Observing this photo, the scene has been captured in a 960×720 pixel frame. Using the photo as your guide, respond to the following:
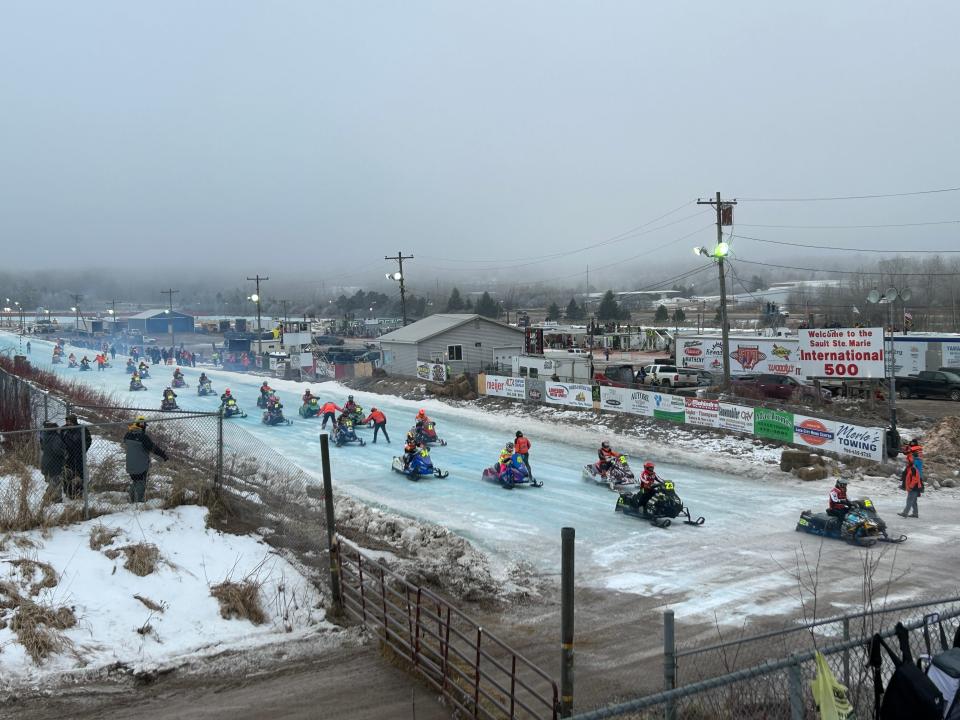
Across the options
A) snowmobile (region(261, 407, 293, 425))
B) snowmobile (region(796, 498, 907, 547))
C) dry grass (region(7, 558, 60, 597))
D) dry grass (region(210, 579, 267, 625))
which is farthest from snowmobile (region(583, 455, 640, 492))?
snowmobile (region(261, 407, 293, 425))

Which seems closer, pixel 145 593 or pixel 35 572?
pixel 35 572

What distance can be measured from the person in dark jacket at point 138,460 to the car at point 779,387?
2829 cm

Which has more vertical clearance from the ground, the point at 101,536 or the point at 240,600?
the point at 101,536

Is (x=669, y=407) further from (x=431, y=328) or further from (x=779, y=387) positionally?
(x=431, y=328)

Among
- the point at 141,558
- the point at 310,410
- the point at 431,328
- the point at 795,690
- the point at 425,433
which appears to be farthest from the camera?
the point at 431,328

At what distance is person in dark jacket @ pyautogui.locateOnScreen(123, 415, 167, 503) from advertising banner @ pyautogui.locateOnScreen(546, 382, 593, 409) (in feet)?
75.9

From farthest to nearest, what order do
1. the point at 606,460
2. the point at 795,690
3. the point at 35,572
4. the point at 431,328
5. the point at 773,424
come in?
the point at 431,328
the point at 773,424
the point at 606,460
the point at 35,572
the point at 795,690

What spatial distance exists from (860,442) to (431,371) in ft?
84.8

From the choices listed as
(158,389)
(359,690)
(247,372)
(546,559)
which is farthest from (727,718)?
(247,372)

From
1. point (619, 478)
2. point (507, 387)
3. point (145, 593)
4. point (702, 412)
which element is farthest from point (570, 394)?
point (145, 593)

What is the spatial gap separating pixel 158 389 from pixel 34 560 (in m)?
39.4

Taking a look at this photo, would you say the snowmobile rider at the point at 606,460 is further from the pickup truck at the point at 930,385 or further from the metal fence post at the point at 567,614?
the pickup truck at the point at 930,385

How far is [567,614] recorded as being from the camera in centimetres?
658

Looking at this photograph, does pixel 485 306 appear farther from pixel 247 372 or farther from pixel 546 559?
pixel 546 559
